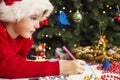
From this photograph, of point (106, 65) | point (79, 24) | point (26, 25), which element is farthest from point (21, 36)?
point (79, 24)

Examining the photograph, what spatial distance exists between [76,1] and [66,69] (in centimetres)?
84

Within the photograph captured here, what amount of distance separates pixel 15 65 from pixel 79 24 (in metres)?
0.95

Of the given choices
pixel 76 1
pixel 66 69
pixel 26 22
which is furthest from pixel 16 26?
pixel 76 1

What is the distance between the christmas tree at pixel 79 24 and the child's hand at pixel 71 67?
2.42 ft

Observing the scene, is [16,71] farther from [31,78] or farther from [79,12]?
[79,12]

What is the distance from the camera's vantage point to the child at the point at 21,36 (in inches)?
51.9

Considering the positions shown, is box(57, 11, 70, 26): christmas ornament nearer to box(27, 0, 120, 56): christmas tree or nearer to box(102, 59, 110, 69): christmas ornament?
box(27, 0, 120, 56): christmas tree

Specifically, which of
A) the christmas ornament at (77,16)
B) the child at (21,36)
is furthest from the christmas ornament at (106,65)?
the christmas ornament at (77,16)

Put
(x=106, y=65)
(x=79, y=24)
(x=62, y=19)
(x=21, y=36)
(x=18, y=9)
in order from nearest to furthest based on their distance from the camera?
(x=18, y=9)
(x=21, y=36)
(x=106, y=65)
(x=62, y=19)
(x=79, y=24)

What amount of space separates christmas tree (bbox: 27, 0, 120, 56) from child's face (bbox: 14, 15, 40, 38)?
716 millimetres

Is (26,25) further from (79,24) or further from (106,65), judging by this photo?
(79,24)

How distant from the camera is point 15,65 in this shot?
1.35 meters

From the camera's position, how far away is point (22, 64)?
136cm

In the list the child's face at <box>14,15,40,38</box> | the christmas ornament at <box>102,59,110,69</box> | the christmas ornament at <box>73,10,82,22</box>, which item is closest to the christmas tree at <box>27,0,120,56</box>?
the christmas ornament at <box>73,10,82,22</box>
